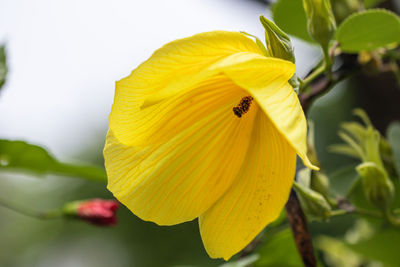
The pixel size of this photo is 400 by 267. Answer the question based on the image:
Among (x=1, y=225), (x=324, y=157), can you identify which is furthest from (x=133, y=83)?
(x=1, y=225)

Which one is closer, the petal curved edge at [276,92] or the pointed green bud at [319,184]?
the petal curved edge at [276,92]

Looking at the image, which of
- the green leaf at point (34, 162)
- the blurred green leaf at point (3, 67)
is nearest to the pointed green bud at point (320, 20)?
the green leaf at point (34, 162)

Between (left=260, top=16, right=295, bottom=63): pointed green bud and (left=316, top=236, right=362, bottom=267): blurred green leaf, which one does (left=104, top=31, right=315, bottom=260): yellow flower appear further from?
(left=316, top=236, right=362, bottom=267): blurred green leaf

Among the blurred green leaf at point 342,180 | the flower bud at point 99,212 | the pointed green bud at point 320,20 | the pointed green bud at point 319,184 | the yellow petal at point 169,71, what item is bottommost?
the blurred green leaf at point 342,180

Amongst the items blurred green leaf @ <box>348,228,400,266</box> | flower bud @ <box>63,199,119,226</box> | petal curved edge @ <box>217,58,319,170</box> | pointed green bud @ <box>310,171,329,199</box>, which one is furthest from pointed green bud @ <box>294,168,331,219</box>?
flower bud @ <box>63,199,119,226</box>

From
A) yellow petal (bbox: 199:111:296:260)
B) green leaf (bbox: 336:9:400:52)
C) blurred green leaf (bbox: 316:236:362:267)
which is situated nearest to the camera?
yellow petal (bbox: 199:111:296:260)

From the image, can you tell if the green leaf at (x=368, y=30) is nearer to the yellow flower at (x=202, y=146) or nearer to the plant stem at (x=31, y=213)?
the yellow flower at (x=202, y=146)

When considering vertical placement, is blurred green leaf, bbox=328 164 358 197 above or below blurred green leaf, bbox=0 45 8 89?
below
